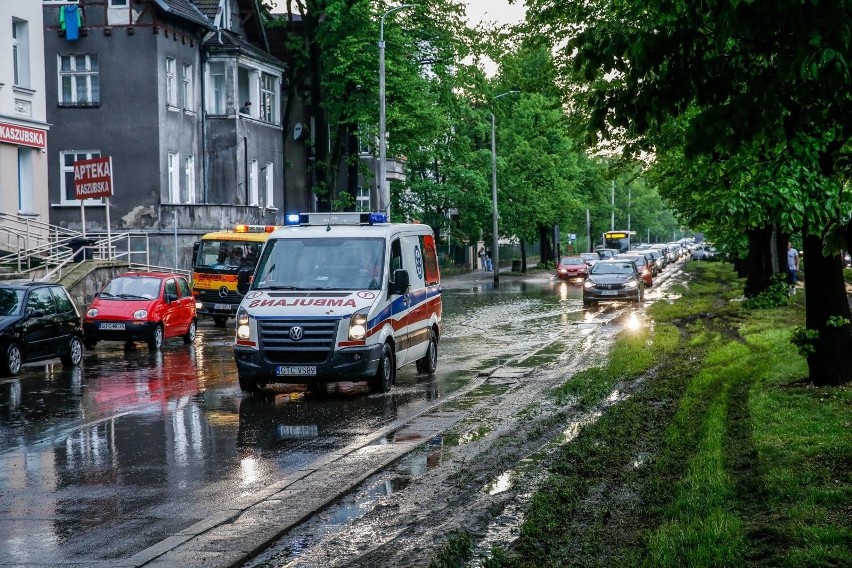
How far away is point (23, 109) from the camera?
117 ft

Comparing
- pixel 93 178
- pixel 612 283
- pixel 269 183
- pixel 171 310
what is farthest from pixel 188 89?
pixel 171 310

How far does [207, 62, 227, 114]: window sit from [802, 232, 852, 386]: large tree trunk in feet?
121

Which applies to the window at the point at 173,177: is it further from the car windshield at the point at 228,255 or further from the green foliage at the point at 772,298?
the green foliage at the point at 772,298

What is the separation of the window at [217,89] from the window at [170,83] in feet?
11.4

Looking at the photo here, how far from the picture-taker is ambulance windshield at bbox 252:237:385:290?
17.5 m

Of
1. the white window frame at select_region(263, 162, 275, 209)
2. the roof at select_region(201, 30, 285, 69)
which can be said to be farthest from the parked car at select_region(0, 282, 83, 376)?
the white window frame at select_region(263, 162, 275, 209)

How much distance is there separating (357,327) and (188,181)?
32.3 m

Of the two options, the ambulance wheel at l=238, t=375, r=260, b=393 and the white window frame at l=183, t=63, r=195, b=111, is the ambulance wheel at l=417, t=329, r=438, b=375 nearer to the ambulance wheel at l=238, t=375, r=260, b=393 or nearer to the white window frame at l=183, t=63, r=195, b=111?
the ambulance wheel at l=238, t=375, r=260, b=393

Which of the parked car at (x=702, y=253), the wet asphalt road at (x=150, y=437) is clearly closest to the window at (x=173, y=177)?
the wet asphalt road at (x=150, y=437)

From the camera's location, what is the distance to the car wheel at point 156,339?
1051 inches

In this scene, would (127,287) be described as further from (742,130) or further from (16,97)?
(742,130)

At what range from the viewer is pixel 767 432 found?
1195 cm

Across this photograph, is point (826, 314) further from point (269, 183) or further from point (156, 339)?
point (269, 183)

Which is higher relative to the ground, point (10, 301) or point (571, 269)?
point (10, 301)
